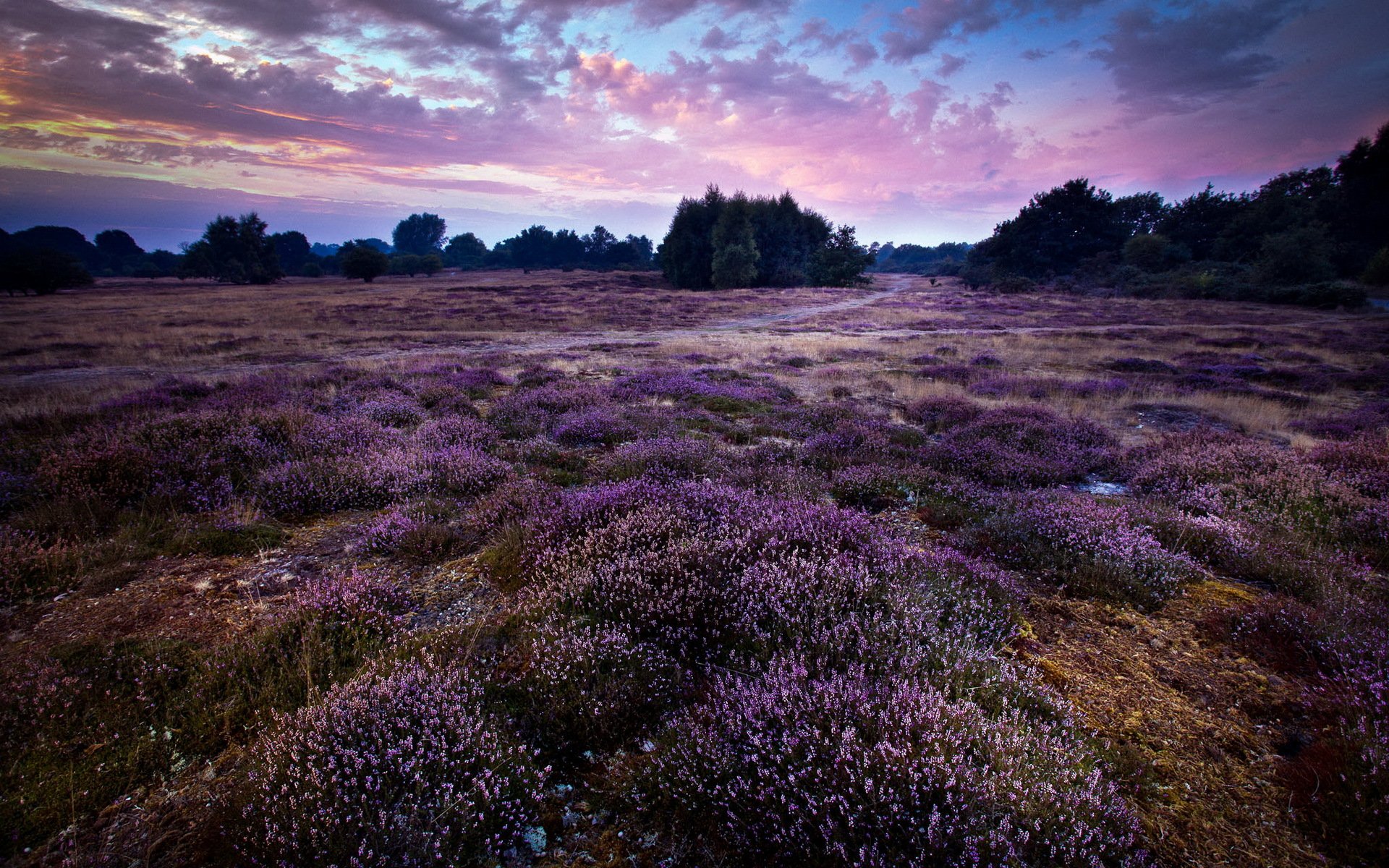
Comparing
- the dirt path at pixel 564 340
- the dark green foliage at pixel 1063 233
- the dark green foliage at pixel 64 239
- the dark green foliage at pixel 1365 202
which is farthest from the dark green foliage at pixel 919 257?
the dark green foliage at pixel 64 239

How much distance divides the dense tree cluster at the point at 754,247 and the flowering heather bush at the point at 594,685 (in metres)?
70.9

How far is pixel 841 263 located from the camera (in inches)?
3132

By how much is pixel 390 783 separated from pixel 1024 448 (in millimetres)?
9276

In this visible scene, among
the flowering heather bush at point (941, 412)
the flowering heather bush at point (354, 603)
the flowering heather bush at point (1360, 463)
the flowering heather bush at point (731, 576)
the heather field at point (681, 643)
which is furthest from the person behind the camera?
the flowering heather bush at point (941, 412)

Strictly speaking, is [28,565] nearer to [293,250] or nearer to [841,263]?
[841,263]

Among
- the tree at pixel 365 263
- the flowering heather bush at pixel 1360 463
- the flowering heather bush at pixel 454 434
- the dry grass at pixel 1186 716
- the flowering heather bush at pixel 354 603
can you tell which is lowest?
the dry grass at pixel 1186 716

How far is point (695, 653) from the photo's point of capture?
11.7 ft

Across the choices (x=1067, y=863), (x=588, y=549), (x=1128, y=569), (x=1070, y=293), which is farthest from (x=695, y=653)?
(x=1070, y=293)

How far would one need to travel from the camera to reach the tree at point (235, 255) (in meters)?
81.7

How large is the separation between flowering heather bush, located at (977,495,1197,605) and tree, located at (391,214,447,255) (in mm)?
209841

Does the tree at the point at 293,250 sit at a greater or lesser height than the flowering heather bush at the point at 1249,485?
greater

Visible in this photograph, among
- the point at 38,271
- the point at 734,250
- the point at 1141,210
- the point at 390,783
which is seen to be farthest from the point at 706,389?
the point at 1141,210

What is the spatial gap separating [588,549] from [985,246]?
312ft

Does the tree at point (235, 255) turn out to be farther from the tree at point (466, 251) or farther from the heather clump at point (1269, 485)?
the heather clump at point (1269, 485)
